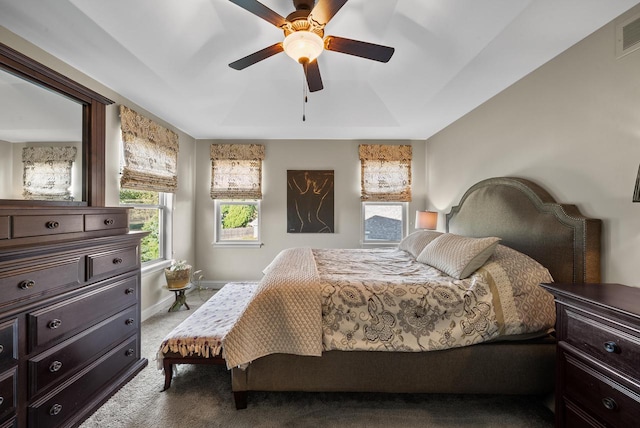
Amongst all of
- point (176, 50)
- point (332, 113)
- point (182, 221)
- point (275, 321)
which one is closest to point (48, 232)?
point (275, 321)

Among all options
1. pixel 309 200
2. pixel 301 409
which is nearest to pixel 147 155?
pixel 309 200

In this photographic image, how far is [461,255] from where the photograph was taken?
192cm

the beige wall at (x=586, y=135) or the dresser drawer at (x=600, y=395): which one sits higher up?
the beige wall at (x=586, y=135)

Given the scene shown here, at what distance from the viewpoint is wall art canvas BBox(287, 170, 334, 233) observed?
13.8ft

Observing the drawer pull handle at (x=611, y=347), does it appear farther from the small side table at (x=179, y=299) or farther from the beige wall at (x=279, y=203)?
the small side table at (x=179, y=299)

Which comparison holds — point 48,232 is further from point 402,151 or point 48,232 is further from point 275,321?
point 402,151

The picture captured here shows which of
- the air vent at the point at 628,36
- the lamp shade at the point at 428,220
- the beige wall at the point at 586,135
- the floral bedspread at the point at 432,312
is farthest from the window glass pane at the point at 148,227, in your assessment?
the air vent at the point at 628,36

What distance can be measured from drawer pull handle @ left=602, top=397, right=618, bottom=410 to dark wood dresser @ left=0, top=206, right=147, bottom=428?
2.66m

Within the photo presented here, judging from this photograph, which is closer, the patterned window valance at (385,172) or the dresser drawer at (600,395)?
the dresser drawer at (600,395)

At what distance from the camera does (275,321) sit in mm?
1611

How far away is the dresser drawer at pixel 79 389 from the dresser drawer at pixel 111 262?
555 mm

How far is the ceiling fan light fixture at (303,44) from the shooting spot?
151 centimetres

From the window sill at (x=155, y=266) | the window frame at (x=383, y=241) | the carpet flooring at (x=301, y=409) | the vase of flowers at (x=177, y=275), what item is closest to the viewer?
the carpet flooring at (x=301, y=409)

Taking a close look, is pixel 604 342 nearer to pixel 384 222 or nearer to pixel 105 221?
pixel 105 221
